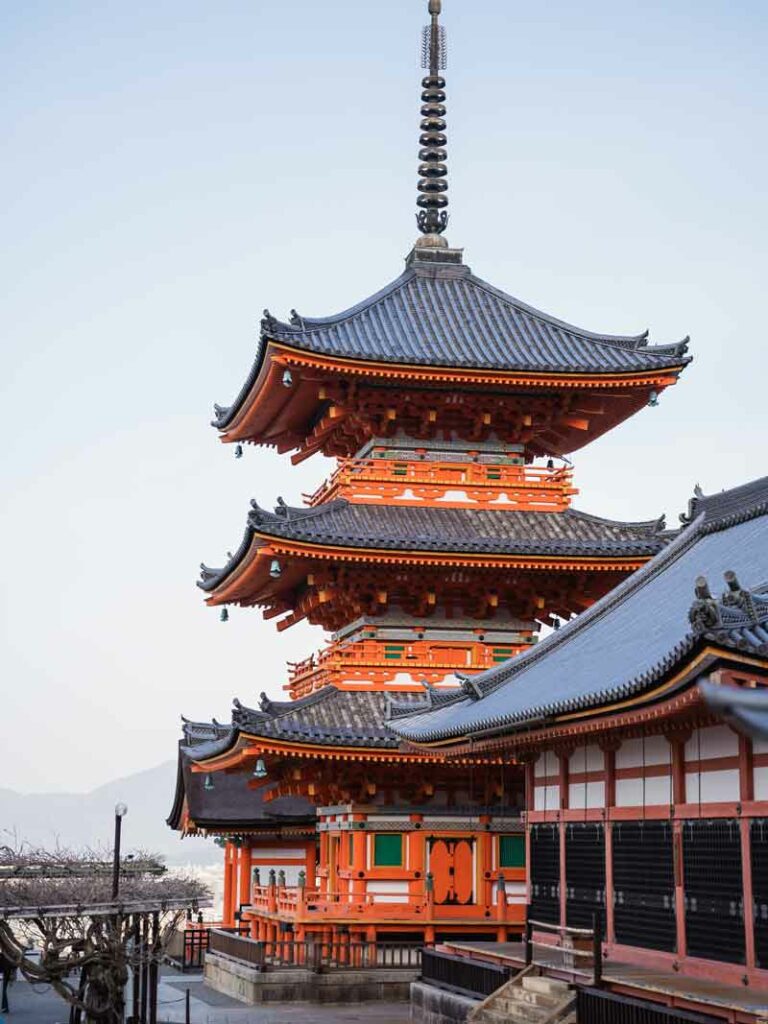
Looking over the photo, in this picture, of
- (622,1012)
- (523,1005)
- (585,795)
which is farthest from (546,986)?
(585,795)

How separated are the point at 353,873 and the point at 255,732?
3860 mm

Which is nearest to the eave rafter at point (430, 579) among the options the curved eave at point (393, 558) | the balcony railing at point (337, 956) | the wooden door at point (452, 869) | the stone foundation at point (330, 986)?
the curved eave at point (393, 558)

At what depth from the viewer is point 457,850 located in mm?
31766

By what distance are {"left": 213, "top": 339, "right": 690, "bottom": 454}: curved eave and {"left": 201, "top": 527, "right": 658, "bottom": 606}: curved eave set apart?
13.9 feet

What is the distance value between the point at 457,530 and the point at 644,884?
1432 centimetres

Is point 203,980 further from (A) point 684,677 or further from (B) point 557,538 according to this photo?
(A) point 684,677

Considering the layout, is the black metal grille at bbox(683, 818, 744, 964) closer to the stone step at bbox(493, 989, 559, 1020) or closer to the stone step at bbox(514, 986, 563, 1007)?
the stone step at bbox(514, 986, 563, 1007)

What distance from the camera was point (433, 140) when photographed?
137 feet

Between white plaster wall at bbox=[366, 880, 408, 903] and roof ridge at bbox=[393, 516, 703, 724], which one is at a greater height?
roof ridge at bbox=[393, 516, 703, 724]

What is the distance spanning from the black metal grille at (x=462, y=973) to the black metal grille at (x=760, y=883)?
20.5 feet

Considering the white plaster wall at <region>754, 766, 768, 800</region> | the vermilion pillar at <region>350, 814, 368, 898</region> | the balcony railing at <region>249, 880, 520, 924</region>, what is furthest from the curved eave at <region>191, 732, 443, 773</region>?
the white plaster wall at <region>754, 766, 768, 800</region>

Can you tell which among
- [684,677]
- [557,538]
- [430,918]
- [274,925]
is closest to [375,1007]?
[430,918]

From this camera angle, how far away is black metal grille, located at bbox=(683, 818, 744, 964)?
18.3 m

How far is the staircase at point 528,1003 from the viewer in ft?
65.9
